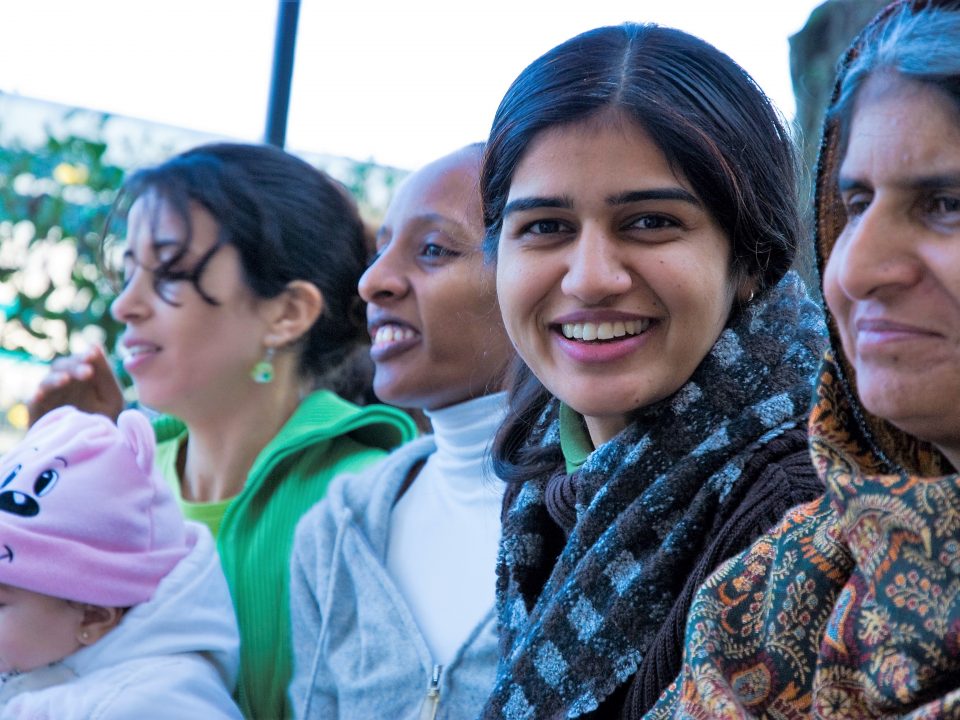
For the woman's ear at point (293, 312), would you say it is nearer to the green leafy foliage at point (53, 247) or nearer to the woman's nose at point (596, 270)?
the green leafy foliage at point (53, 247)

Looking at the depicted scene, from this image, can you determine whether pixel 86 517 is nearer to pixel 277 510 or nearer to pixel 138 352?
pixel 277 510

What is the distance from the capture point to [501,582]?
2.14 meters

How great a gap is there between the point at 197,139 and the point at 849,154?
337 centimetres

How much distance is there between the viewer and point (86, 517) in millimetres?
2424

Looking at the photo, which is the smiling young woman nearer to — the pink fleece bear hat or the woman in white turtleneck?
the woman in white turtleneck

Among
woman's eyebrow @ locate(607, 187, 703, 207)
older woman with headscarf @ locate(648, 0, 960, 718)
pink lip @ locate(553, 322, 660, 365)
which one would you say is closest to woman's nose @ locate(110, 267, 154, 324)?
pink lip @ locate(553, 322, 660, 365)

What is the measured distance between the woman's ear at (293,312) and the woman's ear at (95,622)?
1.08 meters

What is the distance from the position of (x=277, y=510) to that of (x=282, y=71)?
5.05 ft

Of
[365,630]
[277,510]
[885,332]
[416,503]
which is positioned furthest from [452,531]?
[885,332]

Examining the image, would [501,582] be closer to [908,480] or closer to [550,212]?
[550,212]

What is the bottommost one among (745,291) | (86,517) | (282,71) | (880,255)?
(86,517)

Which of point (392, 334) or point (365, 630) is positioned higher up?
point (392, 334)

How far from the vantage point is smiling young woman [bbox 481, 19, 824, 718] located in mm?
1793

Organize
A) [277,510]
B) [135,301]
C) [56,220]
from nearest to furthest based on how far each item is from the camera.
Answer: [277,510] → [135,301] → [56,220]
